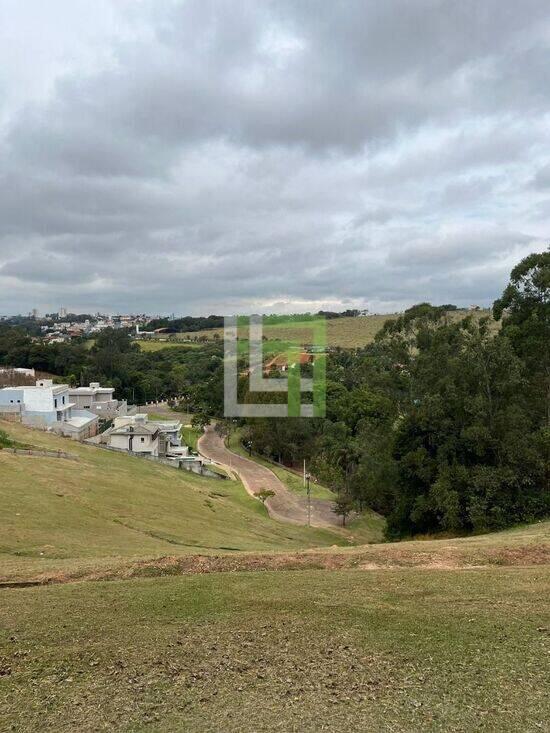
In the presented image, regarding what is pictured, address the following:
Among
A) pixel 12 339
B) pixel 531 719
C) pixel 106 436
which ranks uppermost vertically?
pixel 12 339

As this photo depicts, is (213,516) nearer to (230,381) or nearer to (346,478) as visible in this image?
(346,478)

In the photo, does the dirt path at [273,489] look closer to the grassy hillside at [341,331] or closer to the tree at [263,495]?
the tree at [263,495]

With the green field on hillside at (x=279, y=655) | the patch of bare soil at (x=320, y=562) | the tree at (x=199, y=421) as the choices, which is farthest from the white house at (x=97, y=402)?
the green field on hillside at (x=279, y=655)

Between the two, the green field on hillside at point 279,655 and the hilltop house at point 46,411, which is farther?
the hilltop house at point 46,411

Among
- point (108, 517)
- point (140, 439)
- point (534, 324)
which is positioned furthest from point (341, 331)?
point (108, 517)

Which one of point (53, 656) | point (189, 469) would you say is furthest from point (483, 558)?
point (189, 469)

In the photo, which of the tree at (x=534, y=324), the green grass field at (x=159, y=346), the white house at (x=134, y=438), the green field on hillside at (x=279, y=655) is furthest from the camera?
the green grass field at (x=159, y=346)
